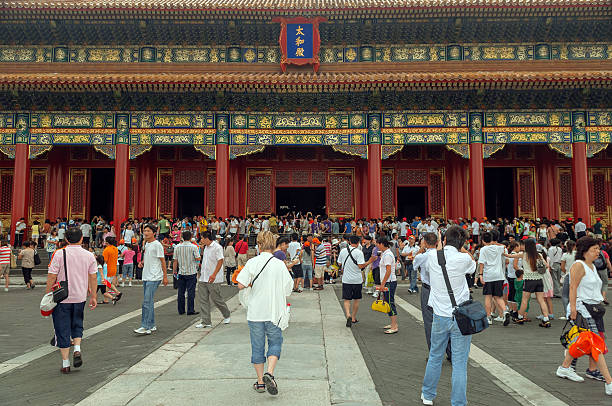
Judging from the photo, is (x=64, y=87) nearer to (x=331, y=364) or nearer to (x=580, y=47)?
(x=331, y=364)

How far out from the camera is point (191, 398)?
12.1 ft

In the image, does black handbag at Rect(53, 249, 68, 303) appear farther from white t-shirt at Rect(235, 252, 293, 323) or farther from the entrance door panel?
the entrance door panel

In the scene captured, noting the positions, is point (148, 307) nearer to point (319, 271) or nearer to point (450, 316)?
point (450, 316)

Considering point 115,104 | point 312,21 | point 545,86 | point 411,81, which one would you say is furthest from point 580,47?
point 115,104

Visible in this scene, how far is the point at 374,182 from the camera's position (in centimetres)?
1638

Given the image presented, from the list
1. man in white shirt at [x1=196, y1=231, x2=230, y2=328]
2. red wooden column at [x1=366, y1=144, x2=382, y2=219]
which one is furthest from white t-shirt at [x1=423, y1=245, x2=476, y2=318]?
red wooden column at [x1=366, y1=144, x2=382, y2=219]

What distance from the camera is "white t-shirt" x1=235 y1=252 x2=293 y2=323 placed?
13.1 feet

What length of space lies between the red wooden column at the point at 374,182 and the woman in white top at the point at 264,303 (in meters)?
12.5

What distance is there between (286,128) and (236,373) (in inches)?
520

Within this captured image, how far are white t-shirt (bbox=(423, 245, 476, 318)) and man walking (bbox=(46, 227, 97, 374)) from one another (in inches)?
157

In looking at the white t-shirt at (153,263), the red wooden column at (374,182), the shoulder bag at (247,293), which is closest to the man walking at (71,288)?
the white t-shirt at (153,263)

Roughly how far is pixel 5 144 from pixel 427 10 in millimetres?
17902

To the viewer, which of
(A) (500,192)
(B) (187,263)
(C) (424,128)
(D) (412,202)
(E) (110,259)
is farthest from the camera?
(D) (412,202)

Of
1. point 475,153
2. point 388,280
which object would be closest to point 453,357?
point 388,280
